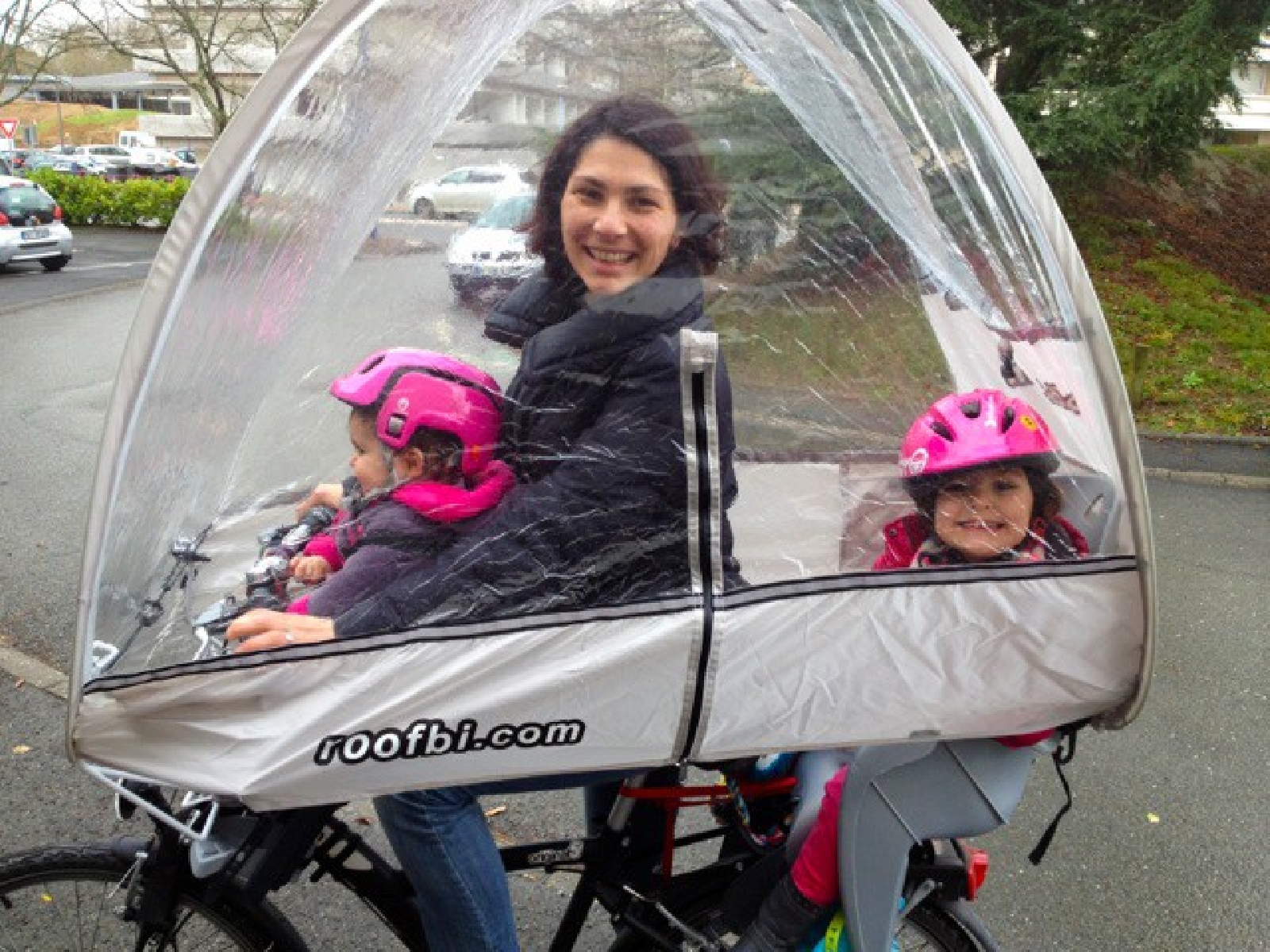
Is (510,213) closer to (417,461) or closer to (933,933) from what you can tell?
(417,461)

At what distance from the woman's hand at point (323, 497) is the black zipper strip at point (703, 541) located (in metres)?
0.57

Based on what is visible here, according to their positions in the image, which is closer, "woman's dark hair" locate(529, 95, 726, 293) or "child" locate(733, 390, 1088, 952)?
"woman's dark hair" locate(529, 95, 726, 293)

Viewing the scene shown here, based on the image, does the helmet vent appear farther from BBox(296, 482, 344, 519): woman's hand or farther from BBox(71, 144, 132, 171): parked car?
BBox(71, 144, 132, 171): parked car

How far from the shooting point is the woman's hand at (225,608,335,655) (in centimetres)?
162

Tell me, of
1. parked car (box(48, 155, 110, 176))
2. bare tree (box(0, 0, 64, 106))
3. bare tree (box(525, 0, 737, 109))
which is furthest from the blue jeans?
parked car (box(48, 155, 110, 176))

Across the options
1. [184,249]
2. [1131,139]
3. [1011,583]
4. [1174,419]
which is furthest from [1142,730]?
[1131,139]

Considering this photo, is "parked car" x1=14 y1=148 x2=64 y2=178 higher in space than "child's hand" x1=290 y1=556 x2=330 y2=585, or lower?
higher

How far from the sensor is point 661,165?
63.1 inches

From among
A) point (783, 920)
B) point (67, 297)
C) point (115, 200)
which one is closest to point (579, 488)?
point (783, 920)

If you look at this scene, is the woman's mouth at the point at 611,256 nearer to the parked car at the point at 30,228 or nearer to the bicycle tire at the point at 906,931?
the bicycle tire at the point at 906,931

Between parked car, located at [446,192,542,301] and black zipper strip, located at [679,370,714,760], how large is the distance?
12.7 inches

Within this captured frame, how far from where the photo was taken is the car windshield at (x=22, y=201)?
1728 cm

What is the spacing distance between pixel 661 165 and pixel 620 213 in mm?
86

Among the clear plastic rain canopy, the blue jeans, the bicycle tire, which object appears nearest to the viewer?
the clear plastic rain canopy
